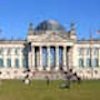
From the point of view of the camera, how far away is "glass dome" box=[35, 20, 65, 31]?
151 meters

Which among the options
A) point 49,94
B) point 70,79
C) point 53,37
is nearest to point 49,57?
point 53,37

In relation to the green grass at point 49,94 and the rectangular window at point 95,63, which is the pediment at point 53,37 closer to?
Answer: the rectangular window at point 95,63

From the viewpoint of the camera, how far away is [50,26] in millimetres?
153625

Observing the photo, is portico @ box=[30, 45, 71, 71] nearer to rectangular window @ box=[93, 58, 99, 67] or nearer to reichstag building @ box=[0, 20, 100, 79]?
reichstag building @ box=[0, 20, 100, 79]

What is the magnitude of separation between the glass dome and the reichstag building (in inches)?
56.6

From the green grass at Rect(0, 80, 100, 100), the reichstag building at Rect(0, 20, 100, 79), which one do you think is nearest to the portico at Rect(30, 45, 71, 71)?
the reichstag building at Rect(0, 20, 100, 79)

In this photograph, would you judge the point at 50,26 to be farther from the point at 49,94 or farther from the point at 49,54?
the point at 49,94

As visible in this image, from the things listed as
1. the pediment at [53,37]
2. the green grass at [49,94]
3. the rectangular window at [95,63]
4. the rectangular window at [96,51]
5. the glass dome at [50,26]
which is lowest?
the rectangular window at [95,63]

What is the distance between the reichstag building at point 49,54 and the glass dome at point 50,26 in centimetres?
144

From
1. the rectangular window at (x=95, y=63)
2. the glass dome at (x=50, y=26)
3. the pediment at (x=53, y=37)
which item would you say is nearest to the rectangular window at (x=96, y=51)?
the rectangular window at (x=95, y=63)

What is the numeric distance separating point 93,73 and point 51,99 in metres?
106

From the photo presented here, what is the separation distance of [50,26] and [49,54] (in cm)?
1643

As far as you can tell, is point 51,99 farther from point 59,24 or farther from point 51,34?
point 59,24

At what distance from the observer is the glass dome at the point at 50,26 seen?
15125 cm
